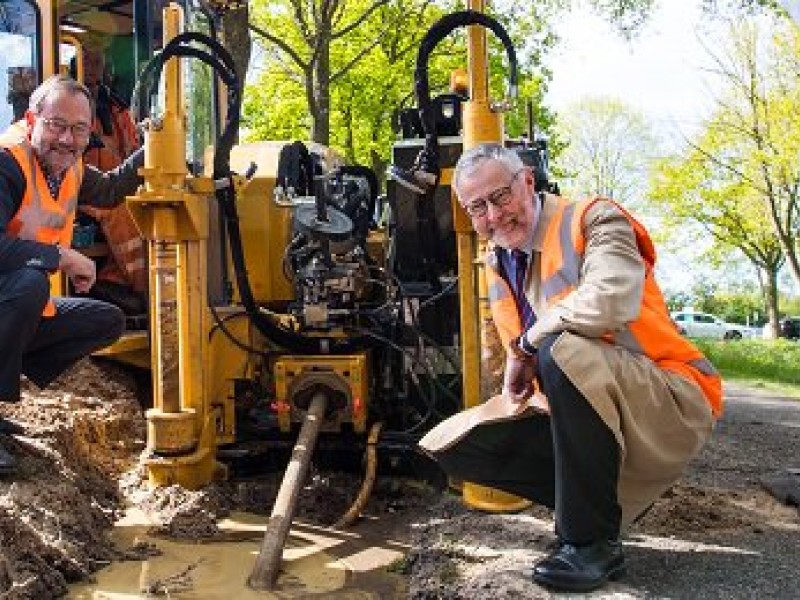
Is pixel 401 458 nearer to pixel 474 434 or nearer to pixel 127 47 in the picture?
pixel 474 434

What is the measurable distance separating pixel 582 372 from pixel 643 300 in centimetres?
40

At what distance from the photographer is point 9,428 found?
405 cm

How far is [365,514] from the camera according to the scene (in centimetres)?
471

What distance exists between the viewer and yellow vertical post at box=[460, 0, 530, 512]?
165 inches

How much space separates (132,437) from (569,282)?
2595 mm

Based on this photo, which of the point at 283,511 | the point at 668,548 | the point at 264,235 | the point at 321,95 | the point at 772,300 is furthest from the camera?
the point at 772,300

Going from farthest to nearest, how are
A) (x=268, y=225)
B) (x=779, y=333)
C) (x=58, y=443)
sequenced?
(x=779, y=333), (x=268, y=225), (x=58, y=443)

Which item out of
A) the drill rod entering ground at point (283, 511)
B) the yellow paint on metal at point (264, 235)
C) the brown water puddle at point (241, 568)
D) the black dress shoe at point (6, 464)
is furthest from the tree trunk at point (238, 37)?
the black dress shoe at point (6, 464)

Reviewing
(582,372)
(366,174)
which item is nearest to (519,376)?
(582,372)

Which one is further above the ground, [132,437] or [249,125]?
[249,125]

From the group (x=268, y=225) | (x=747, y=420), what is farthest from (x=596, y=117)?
(x=268, y=225)

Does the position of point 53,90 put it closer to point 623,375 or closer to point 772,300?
point 623,375

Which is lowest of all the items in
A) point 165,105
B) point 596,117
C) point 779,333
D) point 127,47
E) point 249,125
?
point 779,333

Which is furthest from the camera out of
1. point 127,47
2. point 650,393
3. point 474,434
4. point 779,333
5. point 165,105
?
point 779,333
